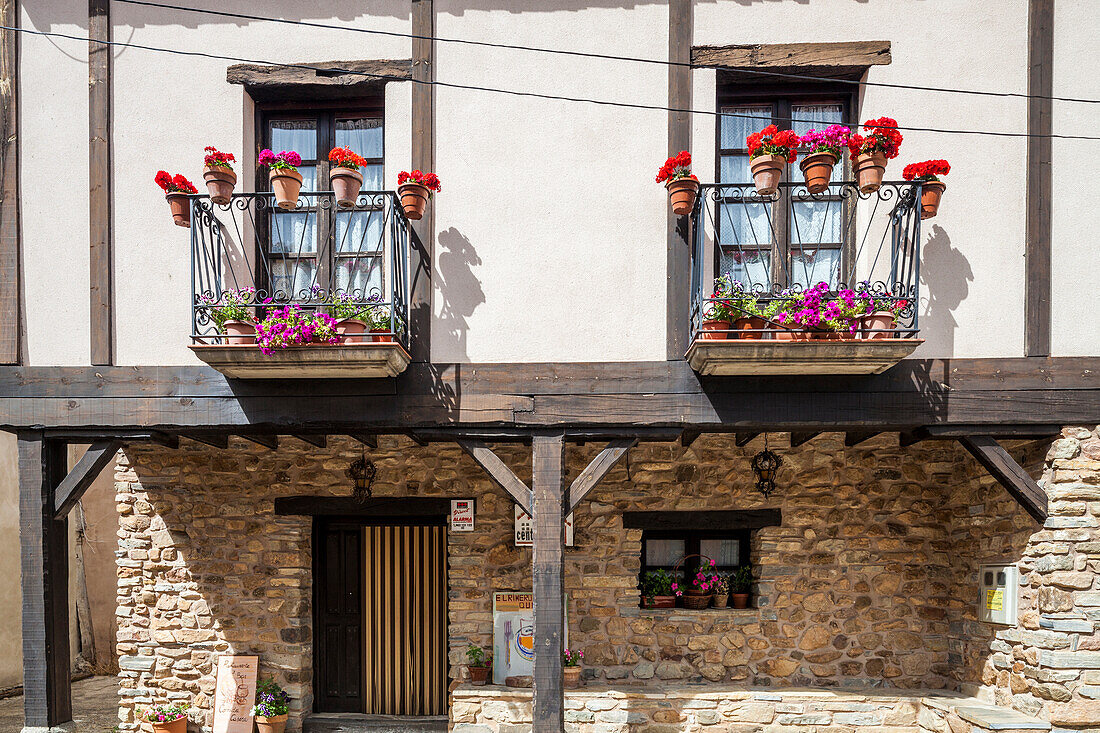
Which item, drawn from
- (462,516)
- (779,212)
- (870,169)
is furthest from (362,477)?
(870,169)

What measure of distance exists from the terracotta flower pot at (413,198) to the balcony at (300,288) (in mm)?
74

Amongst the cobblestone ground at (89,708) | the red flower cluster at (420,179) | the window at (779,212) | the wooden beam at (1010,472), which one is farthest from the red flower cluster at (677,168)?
the cobblestone ground at (89,708)

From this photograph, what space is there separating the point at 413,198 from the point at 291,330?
1.07 metres

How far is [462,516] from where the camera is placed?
6.17 meters

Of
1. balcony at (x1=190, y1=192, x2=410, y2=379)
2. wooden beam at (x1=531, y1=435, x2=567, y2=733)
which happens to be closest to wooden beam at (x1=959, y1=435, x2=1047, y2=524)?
wooden beam at (x1=531, y1=435, x2=567, y2=733)

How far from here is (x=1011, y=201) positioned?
4.63 m

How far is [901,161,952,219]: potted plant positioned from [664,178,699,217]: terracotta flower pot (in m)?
1.24

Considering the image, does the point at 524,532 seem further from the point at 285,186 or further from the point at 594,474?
the point at 285,186

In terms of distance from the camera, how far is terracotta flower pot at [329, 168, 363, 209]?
14.3 feet

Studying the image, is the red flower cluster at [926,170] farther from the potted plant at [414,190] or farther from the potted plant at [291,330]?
the potted plant at [291,330]

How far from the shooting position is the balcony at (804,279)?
4254 mm

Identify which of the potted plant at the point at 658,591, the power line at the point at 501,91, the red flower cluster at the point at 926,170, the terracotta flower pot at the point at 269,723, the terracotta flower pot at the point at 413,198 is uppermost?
the power line at the point at 501,91

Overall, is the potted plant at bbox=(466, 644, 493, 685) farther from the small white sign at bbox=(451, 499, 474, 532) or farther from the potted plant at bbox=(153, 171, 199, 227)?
the potted plant at bbox=(153, 171, 199, 227)

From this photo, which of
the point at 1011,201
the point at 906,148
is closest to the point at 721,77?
the point at 906,148
